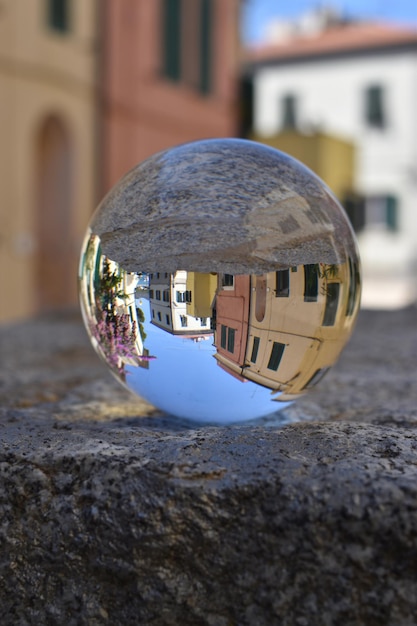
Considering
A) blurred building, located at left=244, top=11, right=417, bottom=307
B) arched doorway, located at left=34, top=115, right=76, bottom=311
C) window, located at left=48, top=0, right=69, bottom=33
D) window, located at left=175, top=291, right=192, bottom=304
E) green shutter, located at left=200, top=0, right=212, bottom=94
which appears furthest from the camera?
blurred building, located at left=244, top=11, right=417, bottom=307

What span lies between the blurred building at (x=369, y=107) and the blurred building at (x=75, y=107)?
10.5 meters

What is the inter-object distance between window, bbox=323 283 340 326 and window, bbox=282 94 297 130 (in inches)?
911

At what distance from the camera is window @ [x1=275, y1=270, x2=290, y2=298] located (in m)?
1.46

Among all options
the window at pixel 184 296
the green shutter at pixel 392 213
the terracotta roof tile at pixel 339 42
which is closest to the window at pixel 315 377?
the window at pixel 184 296

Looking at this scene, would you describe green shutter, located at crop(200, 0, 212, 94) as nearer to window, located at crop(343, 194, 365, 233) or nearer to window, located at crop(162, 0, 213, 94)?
window, located at crop(162, 0, 213, 94)

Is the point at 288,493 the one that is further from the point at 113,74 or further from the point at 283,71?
the point at 283,71

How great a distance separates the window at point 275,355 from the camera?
149 centimetres

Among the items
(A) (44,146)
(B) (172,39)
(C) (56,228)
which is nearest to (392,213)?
(B) (172,39)

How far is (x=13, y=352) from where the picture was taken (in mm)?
3027

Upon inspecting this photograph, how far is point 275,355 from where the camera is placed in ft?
4.91

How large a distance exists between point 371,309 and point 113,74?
6.62m

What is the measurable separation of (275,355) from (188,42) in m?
10.5

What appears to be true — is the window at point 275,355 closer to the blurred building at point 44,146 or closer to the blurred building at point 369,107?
the blurred building at point 44,146

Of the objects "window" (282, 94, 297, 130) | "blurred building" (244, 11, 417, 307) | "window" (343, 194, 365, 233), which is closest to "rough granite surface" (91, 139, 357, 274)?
"window" (343, 194, 365, 233)
